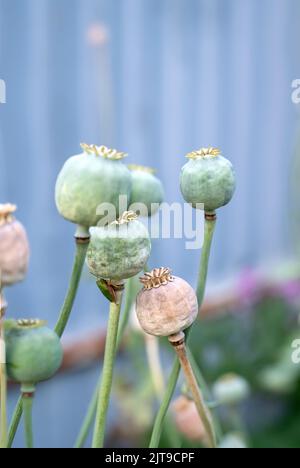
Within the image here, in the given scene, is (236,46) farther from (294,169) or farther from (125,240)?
(125,240)

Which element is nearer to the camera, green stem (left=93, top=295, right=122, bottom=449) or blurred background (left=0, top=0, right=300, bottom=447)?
green stem (left=93, top=295, right=122, bottom=449)

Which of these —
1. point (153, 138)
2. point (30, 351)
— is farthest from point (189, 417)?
point (153, 138)

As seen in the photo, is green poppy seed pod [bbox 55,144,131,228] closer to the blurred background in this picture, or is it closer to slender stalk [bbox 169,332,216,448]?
Result: slender stalk [bbox 169,332,216,448]

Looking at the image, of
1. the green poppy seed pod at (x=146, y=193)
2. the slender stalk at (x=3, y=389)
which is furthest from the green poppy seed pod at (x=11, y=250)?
the green poppy seed pod at (x=146, y=193)

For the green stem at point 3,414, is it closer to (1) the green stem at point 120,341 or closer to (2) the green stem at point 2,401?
(2) the green stem at point 2,401

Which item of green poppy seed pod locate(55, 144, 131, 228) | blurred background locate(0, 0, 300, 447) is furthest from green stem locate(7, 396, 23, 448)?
blurred background locate(0, 0, 300, 447)
